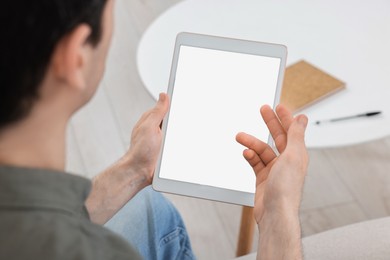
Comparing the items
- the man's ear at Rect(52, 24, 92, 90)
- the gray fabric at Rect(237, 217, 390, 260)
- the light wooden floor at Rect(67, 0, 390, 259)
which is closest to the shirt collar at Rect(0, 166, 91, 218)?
the man's ear at Rect(52, 24, 92, 90)

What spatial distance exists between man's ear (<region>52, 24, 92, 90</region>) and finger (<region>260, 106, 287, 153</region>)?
17.2 inches

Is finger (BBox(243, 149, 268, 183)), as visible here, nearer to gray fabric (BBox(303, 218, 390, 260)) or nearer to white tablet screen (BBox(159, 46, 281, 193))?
white tablet screen (BBox(159, 46, 281, 193))

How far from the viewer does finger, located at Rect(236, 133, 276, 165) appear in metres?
0.95

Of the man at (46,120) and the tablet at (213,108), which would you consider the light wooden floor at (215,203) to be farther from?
the man at (46,120)

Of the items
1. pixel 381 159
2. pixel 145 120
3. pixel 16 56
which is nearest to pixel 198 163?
pixel 145 120

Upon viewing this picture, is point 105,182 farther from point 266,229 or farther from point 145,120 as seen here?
point 266,229

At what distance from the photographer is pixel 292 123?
2.97 feet

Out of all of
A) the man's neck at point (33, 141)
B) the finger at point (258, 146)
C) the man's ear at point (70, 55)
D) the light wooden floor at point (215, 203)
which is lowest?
the light wooden floor at point (215, 203)

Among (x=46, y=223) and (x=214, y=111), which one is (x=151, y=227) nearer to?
(x=214, y=111)

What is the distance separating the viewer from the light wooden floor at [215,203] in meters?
1.61

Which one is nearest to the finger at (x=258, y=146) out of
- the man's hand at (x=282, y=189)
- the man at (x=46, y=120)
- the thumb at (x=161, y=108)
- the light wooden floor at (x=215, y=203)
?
the man's hand at (x=282, y=189)

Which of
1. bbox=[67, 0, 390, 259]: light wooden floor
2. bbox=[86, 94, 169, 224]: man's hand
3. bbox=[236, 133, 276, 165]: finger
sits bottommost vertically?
bbox=[67, 0, 390, 259]: light wooden floor

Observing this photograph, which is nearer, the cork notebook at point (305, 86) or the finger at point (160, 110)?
the finger at point (160, 110)

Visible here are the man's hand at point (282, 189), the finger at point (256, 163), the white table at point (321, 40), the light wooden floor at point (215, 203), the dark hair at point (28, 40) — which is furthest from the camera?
the light wooden floor at point (215, 203)
